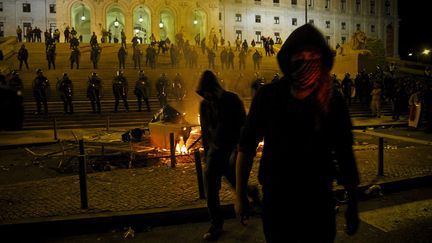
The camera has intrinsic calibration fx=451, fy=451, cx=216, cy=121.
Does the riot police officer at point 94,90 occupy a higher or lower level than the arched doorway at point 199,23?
lower

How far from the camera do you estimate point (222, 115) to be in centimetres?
482

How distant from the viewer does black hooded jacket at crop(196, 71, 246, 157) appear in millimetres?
4828

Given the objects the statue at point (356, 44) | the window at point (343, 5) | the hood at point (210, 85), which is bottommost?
the hood at point (210, 85)

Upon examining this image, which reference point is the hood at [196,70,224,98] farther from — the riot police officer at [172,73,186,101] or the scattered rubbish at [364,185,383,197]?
the riot police officer at [172,73,186,101]

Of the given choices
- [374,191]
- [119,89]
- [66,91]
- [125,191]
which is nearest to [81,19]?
[119,89]

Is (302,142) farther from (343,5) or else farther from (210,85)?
(343,5)

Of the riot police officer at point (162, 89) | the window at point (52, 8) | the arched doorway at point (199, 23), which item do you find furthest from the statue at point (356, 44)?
the window at point (52, 8)

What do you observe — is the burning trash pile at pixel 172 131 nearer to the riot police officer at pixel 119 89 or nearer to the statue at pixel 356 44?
the riot police officer at pixel 119 89

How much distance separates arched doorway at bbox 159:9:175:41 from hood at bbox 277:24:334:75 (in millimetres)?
56669

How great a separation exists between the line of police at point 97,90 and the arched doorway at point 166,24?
37384mm

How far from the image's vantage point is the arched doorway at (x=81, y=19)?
53.5 meters

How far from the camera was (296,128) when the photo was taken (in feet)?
8.39

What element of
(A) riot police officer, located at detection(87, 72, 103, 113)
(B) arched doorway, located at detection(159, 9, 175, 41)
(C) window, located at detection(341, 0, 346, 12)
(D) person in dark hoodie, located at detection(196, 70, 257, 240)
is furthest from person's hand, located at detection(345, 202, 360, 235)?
(C) window, located at detection(341, 0, 346, 12)

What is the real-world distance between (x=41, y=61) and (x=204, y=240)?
29.6 meters
